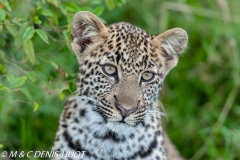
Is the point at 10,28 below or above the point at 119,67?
above

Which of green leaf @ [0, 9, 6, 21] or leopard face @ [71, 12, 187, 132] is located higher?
green leaf @ [0, 9, 6, 21]

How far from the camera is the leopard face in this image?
255 inches

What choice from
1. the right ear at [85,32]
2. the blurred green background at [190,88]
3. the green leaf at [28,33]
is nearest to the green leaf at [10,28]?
the green leaf at [28,33]

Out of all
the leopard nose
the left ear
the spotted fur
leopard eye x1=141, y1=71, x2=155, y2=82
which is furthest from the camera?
the left ear

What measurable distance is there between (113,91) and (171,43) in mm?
1052

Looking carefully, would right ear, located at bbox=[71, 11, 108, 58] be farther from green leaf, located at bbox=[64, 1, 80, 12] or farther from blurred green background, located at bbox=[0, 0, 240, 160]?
blurred green background, located at bbox=[0, 0, 240, 160]

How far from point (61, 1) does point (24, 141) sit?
2347 mm

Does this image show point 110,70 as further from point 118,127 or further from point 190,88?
point 190,88

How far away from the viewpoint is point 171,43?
23.6 feet

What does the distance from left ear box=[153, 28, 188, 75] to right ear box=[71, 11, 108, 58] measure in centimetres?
63

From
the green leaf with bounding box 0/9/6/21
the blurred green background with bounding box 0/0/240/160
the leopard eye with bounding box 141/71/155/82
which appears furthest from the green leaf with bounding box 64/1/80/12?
the blurred green background with bounding box 0/0/240/160

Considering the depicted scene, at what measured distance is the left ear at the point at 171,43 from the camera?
708 centimetres

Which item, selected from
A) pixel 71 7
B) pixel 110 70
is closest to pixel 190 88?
pixel 71 7

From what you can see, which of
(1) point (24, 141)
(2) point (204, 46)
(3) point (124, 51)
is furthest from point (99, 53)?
(2) point (204, 46)
